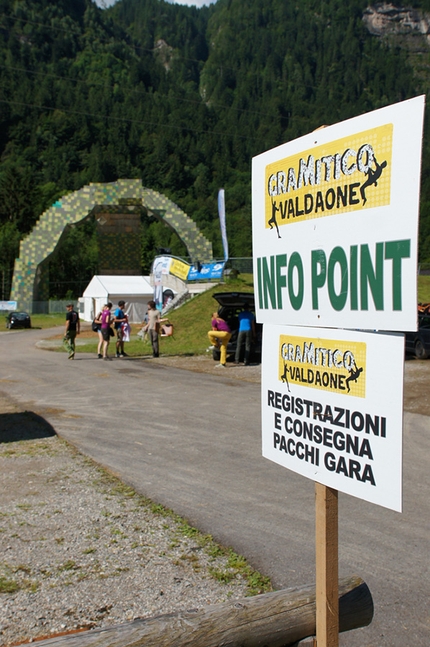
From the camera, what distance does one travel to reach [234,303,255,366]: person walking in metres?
18.4

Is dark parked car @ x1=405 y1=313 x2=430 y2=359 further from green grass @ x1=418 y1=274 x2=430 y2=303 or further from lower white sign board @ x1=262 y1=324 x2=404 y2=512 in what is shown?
lower white sign board @ x1=262 y1=324 x2=404 y2=512

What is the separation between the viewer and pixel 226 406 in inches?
475

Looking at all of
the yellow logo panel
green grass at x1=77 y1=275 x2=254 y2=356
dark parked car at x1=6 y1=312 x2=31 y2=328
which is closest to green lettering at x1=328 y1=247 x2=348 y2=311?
green grass at x1=77 y1=275 x2=254 y2=356

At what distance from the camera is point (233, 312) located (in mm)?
20828

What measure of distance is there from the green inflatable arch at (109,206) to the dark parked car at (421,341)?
89.9 ft

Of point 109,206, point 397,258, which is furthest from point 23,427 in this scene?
point 109,206

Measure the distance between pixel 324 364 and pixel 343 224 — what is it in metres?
0.57

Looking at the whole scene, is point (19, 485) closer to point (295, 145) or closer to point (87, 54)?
point (295, 145)

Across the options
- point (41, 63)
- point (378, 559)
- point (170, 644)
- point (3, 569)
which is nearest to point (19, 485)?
point (3, 569)

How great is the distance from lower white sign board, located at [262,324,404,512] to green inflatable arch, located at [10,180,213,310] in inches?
1729

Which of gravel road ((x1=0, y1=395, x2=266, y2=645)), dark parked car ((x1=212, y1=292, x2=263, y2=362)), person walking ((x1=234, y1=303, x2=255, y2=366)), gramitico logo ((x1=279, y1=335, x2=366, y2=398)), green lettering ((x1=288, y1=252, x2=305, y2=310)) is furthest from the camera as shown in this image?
dark parked car ((x1=212, y1=292, x2=263, y2=362))

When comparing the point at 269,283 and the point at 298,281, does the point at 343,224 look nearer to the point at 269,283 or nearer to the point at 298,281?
the point at 298,281

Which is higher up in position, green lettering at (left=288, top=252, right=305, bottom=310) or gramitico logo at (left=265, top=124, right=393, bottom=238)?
gramitico logo at (left=265, top=124, right=393, bottom=238)

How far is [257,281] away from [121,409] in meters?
8.80
